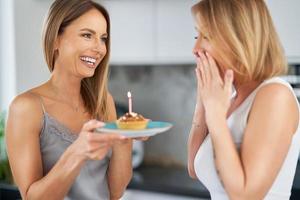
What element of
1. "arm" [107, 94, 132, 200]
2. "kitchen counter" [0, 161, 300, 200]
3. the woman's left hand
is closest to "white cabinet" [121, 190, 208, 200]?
"kitchen counter" [0, 161, 300, 200]

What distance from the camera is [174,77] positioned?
2725mm

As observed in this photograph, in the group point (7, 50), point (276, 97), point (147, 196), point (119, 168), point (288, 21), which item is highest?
point (288, 21)

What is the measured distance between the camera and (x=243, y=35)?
0.97m

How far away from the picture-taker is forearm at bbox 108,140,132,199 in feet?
3.74

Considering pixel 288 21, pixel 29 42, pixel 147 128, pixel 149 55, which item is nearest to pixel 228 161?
pixel 147 128

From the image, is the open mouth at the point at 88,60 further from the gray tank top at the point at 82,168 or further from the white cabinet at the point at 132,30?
the white cabinet at the point at 132,30

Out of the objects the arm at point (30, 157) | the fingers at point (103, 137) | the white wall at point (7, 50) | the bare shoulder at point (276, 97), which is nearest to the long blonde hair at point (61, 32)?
the arm at point (30, 157)

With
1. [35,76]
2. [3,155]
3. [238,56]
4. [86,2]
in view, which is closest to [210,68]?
[238,56]

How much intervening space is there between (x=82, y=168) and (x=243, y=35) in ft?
1.49

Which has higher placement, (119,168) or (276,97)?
(276,97)

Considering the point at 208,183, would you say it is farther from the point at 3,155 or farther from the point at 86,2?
the point at 3,155

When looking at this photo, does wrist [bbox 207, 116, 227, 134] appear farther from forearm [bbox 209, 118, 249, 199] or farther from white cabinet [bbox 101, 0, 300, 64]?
white cabinet [bbox 101, 0, 300, 64]

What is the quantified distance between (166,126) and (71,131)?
0.24 metres

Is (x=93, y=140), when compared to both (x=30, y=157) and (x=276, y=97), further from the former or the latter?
(x=276, y=97)
